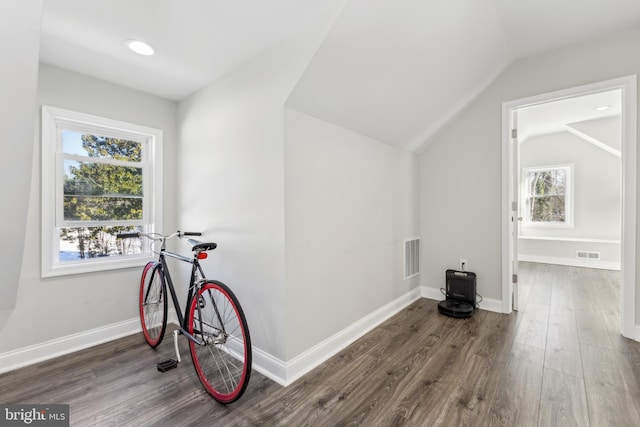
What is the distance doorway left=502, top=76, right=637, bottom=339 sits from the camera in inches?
92.4

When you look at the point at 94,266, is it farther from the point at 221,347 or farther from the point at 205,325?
the point at 221,347

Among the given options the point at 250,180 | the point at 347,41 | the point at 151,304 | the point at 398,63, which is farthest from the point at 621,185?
the point at 151,304

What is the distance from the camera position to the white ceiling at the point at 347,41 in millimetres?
1593

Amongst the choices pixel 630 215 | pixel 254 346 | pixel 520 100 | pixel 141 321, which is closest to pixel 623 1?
pixel 520 100

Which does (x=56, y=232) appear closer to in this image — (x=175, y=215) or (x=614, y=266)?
(x=175, y=215)

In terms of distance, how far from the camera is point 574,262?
17.3ft

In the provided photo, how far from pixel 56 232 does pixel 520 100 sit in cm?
445

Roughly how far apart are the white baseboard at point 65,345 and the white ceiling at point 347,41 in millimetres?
2168

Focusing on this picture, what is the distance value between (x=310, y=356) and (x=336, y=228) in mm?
964

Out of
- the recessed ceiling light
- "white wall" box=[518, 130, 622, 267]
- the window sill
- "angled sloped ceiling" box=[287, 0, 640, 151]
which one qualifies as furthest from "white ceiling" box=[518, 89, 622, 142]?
the window sill

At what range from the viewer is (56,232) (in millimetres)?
2277

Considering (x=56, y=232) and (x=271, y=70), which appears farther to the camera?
(x=56, y=232)

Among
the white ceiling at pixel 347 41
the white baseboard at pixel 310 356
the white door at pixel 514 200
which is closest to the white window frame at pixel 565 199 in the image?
the white door at pixel 514 200

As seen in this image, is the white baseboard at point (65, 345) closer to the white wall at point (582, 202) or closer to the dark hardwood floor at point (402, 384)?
the dark hardwood floor at point (402, 384)
